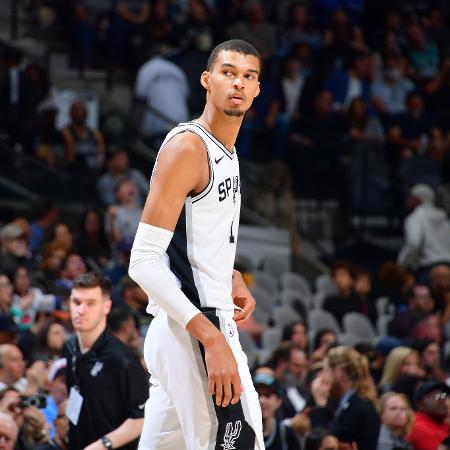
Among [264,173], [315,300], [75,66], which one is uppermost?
[75,66]

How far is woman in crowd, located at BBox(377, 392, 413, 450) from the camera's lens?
26.6 ft

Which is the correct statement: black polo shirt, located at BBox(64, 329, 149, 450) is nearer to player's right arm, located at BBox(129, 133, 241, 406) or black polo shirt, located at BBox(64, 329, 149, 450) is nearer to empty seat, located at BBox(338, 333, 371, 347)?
player's right arm, located at BBox(129, 133, 241, 406)

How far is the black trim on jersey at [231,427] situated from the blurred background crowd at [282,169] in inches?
152

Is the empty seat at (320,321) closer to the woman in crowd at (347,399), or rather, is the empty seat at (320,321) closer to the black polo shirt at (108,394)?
the woman in crowd at (347,399)

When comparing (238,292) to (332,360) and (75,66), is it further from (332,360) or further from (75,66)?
(75,66)

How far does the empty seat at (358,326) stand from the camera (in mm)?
11938

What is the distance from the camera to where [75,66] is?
15.9 metres

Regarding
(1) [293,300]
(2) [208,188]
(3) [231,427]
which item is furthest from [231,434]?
(1) [293,300]

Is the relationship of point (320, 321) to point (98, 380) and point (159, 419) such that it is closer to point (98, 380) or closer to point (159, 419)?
point (98, 380)

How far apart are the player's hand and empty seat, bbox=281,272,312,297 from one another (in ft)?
28.7

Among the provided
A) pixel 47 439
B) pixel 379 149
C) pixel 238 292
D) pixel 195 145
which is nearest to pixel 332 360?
pixel 47 439

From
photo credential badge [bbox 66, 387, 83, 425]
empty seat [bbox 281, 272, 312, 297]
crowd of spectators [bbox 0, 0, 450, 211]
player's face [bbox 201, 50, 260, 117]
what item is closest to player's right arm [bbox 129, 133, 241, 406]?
player's face [bbox 201, 50, 260, 117]

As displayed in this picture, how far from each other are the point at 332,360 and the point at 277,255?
6.22 meters

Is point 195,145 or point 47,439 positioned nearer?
point 195,145
